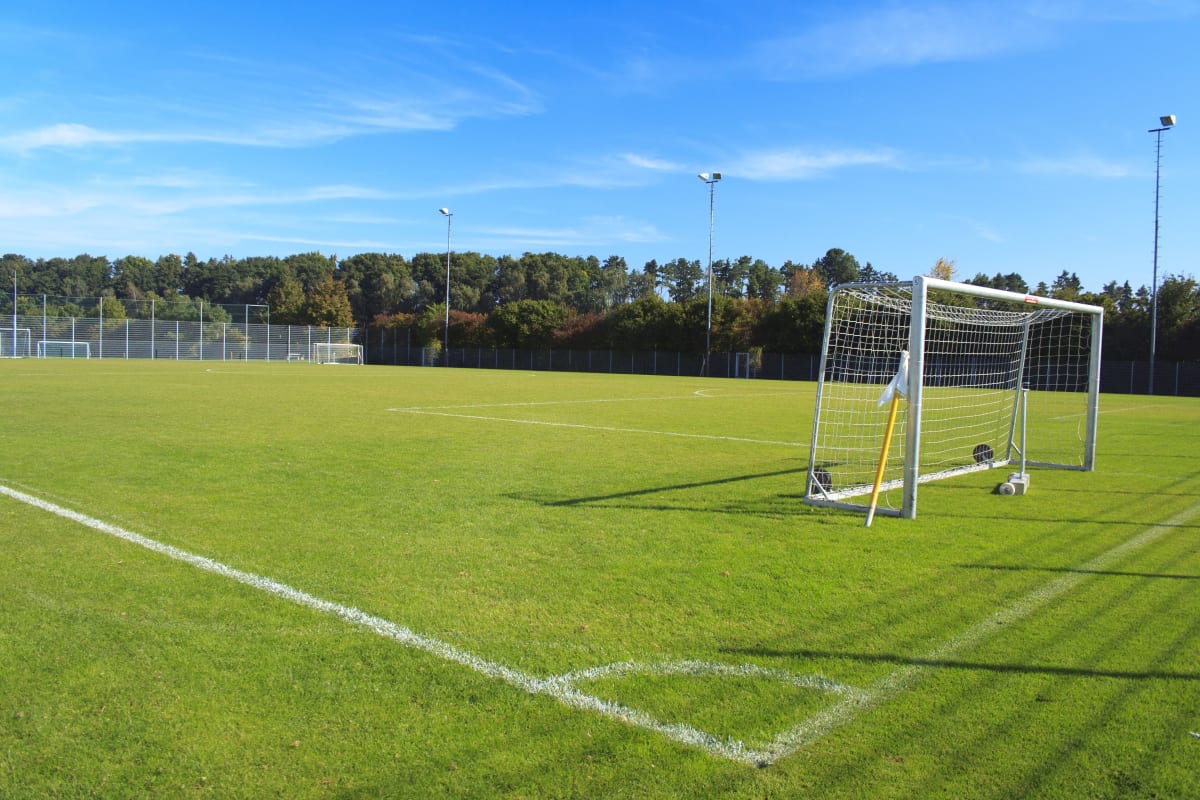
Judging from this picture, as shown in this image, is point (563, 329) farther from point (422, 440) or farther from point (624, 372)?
point (422, 440)

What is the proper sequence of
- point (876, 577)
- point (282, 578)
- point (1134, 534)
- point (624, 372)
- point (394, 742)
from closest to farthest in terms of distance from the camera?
point (394, 742) → point (282, 578) → point (876, 577) → point (1134, 534) → point (624, 372)

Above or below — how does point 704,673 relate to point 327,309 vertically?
below

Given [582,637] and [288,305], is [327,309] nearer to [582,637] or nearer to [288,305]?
[288,305]

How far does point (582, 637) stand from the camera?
4.17 m

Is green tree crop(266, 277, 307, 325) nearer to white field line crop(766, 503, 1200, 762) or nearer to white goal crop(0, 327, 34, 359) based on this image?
white goal crop(0, 327, 34, 359)

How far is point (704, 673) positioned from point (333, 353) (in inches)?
2826

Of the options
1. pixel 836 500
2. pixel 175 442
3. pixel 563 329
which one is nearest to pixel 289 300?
pixel 563 329

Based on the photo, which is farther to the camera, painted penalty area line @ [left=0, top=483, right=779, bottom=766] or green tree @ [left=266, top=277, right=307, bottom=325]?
green tree @ [left=266, top=277, right=307, bottom=325]

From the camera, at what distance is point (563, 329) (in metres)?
68.8

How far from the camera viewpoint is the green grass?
2.94 meters

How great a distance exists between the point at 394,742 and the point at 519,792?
1.98 ft

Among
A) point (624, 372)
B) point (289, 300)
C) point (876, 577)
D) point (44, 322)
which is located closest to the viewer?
point (876, 577)

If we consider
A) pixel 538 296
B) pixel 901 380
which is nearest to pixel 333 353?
pixel 538 296

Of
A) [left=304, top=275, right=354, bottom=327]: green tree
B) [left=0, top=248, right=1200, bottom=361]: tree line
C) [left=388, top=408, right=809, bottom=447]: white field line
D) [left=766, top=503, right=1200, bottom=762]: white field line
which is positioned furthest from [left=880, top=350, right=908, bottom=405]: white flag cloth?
[left=304, top=275, right=354, bottom=327]: green tree
